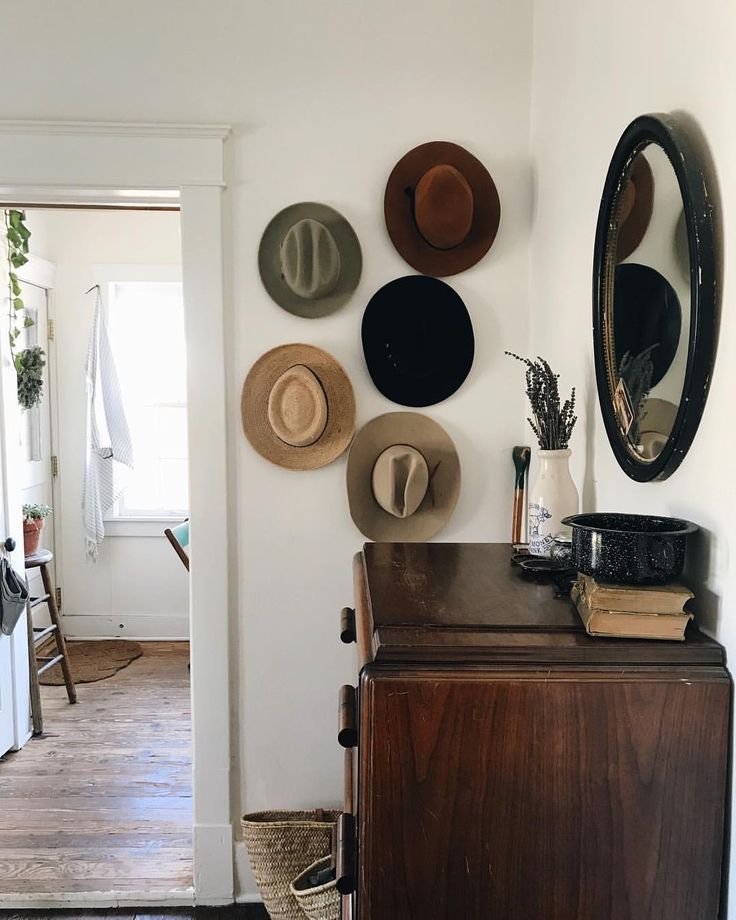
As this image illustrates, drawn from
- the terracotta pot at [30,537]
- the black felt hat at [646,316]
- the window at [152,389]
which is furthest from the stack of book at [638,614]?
the window at [152,389]

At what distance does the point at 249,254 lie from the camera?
7.17ft

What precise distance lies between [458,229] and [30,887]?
2244 mm

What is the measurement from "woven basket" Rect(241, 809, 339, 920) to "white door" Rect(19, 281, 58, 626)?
273 centimetres

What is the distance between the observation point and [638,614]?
1.01m

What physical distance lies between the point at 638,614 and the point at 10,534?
2.71 meters

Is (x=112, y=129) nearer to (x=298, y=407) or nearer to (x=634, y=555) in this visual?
(x=298, y=407)

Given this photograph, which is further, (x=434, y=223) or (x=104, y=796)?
(x=104, y=796)

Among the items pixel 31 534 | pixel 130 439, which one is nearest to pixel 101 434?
pixel 130 439

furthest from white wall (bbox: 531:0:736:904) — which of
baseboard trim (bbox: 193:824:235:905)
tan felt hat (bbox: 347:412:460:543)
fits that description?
baseboard trim (bbox: 193:824:235:905)

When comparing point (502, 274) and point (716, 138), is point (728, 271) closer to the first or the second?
point (716, 138)

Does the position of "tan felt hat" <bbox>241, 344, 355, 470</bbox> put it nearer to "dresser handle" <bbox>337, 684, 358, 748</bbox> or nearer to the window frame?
"dresser handle" <bbox>337, 684, 358, 748</bbox>

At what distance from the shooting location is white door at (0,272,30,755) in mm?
3027

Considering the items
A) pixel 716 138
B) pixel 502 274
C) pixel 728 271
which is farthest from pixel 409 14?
pixel 728 271

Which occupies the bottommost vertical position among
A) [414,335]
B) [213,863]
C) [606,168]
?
[213,863]
